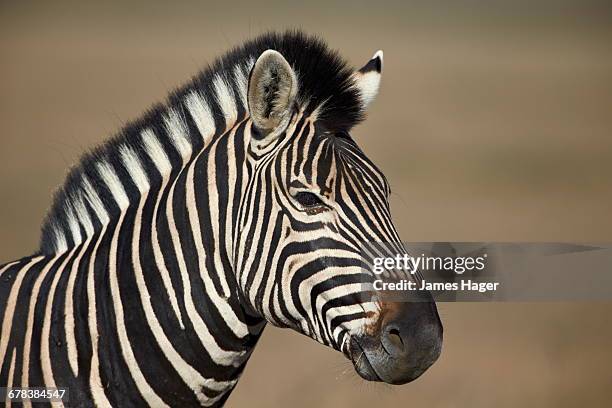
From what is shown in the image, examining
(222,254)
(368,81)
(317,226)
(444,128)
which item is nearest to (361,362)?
(317,226)

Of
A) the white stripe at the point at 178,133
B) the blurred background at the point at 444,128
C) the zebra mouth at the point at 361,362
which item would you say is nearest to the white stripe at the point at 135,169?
the white stripe at the point at 178,133

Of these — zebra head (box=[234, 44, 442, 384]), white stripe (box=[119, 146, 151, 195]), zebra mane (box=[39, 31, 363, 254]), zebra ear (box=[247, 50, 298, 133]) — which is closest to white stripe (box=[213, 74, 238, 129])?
zebra mane (box=[39, 31, 363, 254])

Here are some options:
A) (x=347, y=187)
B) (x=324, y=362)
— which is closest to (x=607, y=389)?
(x=324, y=362)

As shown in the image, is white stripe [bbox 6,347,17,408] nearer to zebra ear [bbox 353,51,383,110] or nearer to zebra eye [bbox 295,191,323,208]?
zebra eye [bbox 295,191,323,208]

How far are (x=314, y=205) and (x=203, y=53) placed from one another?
187 inches

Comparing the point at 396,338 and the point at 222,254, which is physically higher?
the point at 222,254

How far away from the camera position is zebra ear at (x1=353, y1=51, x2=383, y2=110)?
9.71 ft

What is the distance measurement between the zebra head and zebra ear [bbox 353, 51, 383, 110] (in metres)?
0.10

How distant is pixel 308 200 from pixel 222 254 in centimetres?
38

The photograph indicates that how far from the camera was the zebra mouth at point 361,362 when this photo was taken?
8.18ft

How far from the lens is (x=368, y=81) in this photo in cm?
300

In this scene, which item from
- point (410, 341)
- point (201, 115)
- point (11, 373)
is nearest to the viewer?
point (410, 341)

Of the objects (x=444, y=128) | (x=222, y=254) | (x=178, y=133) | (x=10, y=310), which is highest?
(x=444, y=128)

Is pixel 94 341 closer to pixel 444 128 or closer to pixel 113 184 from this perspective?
pixel 113 184
